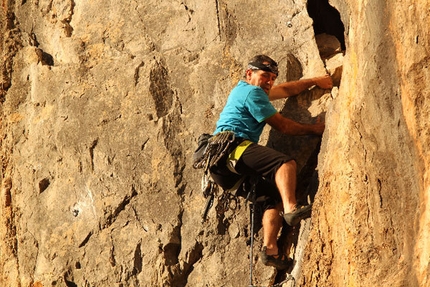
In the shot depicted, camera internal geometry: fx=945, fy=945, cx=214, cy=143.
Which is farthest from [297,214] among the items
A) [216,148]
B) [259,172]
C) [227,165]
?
[216,148]

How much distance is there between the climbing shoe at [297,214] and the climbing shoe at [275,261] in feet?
1.42

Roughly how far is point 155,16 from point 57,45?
112 centimetres

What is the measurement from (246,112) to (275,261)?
127cm

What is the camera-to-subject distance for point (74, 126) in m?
9.25

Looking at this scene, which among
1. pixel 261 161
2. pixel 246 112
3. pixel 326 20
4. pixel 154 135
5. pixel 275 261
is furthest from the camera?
pixel 326 20

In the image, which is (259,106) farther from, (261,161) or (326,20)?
(326,20)

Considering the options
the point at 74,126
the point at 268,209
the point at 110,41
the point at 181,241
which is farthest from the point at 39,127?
the point at 268,209

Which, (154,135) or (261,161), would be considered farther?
(154,135)

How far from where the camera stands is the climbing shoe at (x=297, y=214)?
7535mm

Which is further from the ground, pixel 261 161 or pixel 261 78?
pixel 261 78

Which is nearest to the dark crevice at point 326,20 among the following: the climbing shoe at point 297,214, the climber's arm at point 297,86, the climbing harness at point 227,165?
the climber's arm at point 297,86

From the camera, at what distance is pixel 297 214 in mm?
7531

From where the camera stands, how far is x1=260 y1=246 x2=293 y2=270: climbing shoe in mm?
Result: 7855

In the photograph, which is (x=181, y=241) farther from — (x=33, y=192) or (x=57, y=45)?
(x=57, y=45)
